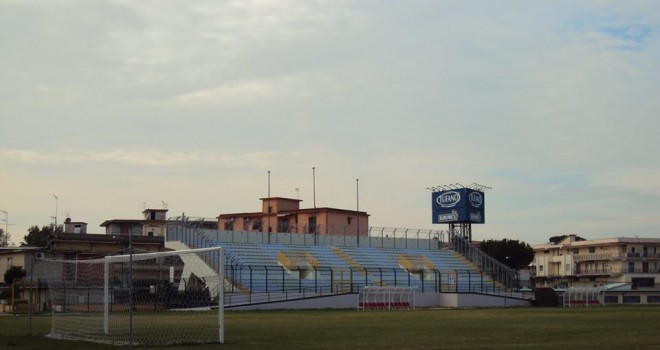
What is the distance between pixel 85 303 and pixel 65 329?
5.10 ft

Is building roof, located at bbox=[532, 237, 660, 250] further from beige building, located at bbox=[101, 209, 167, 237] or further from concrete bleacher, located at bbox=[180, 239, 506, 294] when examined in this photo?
beige building, located at bbox=[101, 209, 167, 237]

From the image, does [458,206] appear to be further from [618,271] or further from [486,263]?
[618,271]

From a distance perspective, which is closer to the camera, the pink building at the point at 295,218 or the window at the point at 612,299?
the window at the point at 612,299

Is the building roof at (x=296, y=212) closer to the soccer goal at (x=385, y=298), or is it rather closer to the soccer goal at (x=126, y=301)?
the soccer goal at (x=385, y=298)

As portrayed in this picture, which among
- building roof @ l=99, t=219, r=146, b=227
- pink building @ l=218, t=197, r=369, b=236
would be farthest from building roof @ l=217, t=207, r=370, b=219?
building roof @ l=99, t=219, r=146, b=227

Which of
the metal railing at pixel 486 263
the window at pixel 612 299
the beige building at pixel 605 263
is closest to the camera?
the metal railing at pixel 486 263

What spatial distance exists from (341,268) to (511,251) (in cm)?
5808

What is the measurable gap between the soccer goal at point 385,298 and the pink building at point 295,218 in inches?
1320

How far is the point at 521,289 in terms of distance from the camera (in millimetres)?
81562

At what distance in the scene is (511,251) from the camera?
126m

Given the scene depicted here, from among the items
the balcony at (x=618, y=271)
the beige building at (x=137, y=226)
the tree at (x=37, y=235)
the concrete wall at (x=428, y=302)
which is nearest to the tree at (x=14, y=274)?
the concrete wall at (x=428, y=302)

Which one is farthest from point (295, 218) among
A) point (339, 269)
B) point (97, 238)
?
point (339, 269)

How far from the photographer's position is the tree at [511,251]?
125375 mm

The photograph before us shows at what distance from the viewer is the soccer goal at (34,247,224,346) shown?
916 inches
